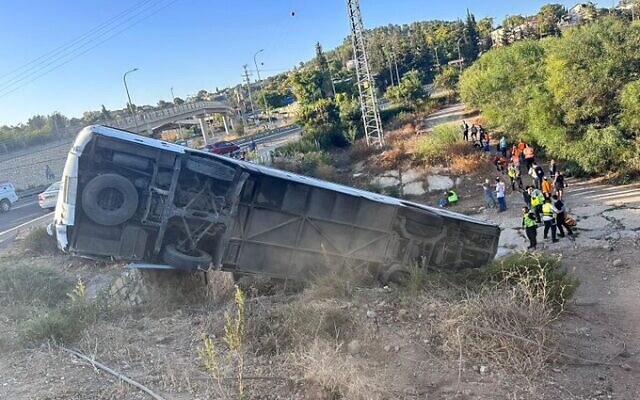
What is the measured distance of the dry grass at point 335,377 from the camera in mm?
4494

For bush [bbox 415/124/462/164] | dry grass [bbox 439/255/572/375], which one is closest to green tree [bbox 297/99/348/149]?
bush [bbox 415/124/462/164]

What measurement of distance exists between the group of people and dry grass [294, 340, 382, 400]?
7.90 meters

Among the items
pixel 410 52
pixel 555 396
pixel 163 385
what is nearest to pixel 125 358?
pixel 163 385

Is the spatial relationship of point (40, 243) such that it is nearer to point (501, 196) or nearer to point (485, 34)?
point (501, 196)

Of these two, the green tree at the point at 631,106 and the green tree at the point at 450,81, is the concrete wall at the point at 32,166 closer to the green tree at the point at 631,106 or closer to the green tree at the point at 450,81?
the green tree at the point at 450,81

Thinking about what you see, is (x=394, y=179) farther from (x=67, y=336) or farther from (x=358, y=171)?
(x=67, y=336)

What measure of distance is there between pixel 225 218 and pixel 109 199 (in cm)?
168

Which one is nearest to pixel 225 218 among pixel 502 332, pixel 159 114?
pixel 502 332

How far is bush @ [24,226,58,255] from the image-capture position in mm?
15211

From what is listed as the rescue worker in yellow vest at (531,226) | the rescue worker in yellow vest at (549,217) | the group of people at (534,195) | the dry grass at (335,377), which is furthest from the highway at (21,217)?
the rescue worker in yellow vest at (549,217)

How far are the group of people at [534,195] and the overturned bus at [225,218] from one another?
134 inches

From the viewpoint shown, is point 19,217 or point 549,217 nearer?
point 549,217

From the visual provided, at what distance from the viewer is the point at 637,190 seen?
1552cm

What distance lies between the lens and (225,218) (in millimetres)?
7531
